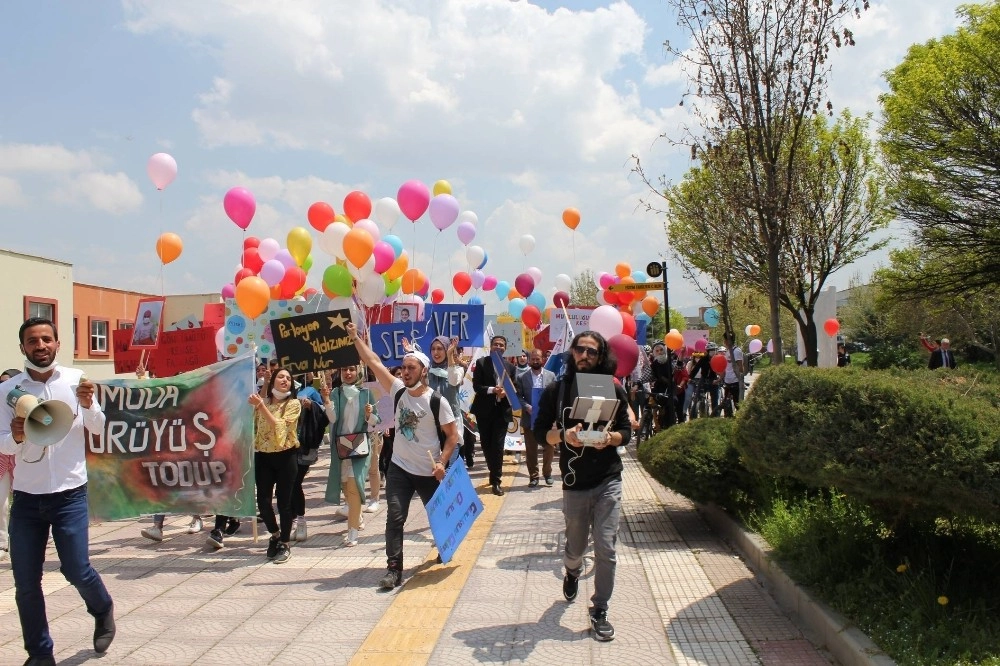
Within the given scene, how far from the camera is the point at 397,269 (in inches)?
637

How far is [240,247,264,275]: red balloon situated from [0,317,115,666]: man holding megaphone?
12.0 meters

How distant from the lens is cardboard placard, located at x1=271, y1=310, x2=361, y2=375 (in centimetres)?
768

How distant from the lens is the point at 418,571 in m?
6.58

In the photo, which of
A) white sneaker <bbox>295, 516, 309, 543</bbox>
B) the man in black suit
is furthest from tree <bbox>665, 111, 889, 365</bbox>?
white sneaker <bbox>295, 516, 309, 543</bbox>

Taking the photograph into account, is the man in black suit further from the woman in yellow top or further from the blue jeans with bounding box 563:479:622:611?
the blue jeans with bounding box 563:479:622:611

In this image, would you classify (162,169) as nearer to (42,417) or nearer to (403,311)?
(403,311)

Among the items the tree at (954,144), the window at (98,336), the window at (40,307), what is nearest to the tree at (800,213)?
the tree at (954,144)

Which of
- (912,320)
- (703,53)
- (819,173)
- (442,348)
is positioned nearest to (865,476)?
(442,348)

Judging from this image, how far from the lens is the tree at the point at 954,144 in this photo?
1659 cm

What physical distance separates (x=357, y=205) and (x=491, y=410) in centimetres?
601

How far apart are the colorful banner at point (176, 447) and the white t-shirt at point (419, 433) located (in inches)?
64.0

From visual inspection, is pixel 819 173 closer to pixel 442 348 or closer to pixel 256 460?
pixel 442 348

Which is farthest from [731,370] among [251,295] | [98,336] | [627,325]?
[98,336]

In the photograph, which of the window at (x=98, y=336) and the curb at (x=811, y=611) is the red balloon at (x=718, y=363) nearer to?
the curb at (x=811, y=611)
